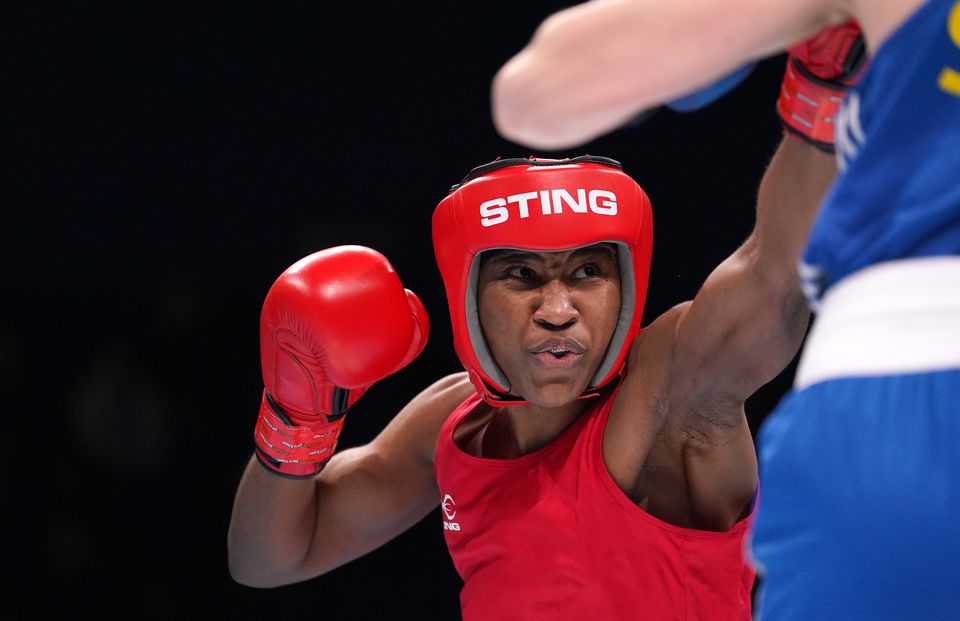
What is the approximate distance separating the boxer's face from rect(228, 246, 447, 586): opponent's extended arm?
0.22 m

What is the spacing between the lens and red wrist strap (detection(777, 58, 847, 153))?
1371 mm

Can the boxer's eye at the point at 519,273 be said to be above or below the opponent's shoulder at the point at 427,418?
above

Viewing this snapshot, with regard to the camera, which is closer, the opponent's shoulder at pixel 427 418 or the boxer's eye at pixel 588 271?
the boxer's eye at pixel 588 271

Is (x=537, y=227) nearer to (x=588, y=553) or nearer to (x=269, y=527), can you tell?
(x=588, y=553)

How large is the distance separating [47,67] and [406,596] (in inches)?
76.2

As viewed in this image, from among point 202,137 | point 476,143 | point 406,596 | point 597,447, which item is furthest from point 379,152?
point 597,447

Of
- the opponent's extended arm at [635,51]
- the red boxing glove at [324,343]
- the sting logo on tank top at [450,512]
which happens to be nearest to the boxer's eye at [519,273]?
the red boxing glove at [324,343]

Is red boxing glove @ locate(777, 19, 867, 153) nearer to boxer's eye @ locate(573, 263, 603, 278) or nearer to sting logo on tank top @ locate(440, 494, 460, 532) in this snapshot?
boxer's eye @ locate(573, 263, 603, 278)

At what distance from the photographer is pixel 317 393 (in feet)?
7.64

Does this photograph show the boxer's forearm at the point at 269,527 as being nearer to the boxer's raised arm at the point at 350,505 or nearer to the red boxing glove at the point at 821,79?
the boxer's raised arm at the point at 350,505

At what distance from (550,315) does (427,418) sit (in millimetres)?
642

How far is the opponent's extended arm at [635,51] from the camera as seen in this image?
3.46 feet

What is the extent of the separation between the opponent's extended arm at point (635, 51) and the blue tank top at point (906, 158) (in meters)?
0.10

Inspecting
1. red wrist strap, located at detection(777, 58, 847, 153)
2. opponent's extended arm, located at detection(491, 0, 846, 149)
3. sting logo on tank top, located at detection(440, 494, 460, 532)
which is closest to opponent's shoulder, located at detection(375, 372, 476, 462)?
sting logo on tank top, located at detection(440, 494, 460, 532)
